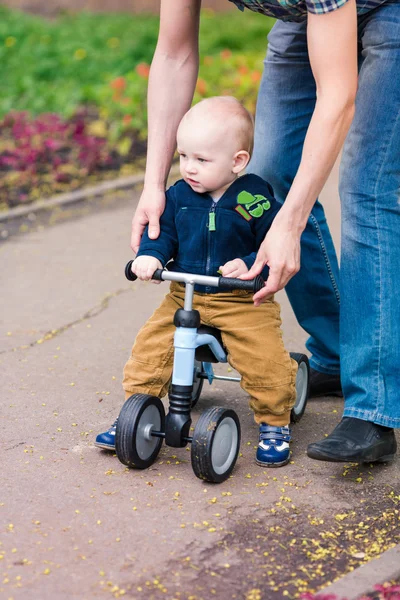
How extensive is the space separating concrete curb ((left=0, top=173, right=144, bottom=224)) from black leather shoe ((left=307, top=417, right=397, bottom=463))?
3734 millimetres

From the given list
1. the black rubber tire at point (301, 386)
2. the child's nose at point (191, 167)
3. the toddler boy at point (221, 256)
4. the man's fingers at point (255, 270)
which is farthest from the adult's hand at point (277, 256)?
the black rubber tire at point (301, 386)

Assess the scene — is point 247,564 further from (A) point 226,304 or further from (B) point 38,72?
(B) point 38,72

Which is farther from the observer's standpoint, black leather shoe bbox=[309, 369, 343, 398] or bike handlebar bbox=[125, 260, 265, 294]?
black leather shoe bbox=[309, 369, 343, 398]

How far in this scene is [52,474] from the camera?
304cm

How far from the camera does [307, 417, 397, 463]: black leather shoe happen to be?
2949mm

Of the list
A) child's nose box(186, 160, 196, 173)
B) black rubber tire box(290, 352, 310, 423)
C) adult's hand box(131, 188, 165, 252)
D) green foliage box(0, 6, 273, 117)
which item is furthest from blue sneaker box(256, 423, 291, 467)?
green foliage box(0, 6, 273, 117)

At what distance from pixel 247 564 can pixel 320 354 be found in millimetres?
1319

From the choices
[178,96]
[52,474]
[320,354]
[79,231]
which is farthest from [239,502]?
[79,231]

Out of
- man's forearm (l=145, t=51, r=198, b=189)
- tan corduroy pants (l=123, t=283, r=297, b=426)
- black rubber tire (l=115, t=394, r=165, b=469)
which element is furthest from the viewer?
man's forearm (l=145, t=51, r=198, b=189)

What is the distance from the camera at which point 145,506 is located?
2.83 metres

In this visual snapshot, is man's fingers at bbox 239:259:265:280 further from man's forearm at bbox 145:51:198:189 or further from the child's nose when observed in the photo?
man's forearm at bbox 145:51:198:189

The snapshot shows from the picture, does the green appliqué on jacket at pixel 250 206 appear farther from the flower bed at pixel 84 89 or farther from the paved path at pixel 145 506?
the flower bed at pixel 84 89

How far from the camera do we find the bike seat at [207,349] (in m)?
3.15

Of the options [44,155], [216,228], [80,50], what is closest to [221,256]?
[216,228]
